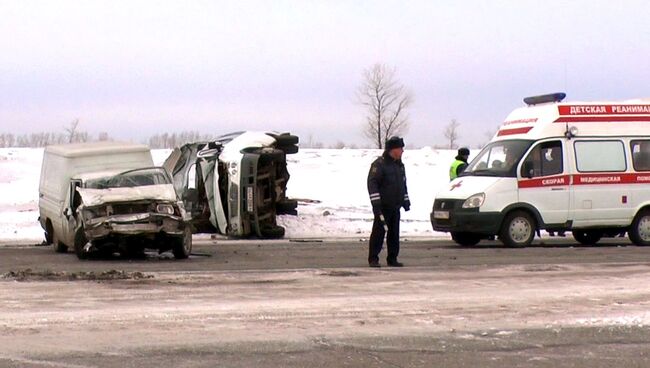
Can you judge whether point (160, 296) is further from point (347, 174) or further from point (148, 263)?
point (347, 174)

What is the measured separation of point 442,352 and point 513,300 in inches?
107

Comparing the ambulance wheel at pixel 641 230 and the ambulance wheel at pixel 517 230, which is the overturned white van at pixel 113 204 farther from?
the ambulance wheel at pixel 641 230

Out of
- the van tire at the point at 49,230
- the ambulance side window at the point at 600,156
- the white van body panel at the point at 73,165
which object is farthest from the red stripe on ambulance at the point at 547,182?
the van tire at the point at 49,230

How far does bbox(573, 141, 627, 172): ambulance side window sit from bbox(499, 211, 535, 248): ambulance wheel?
1.43 meters

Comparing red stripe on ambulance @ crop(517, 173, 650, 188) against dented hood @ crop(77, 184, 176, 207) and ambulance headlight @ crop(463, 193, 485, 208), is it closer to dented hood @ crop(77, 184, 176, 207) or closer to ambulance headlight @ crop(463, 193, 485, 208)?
ambulance headlight @ crop(463, 193, 485, 208)

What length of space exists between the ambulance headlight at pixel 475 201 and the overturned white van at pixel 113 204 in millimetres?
5401

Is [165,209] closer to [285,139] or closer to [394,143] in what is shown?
[394,143]

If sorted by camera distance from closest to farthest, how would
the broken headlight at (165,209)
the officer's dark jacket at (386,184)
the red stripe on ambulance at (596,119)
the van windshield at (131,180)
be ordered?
the officer's dark jacket at (386,184) < the broken headlight at (165,209) < the van windshield at (131,180) < the red stripe on ambulance at (596,119)

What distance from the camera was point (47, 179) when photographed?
1902 cm

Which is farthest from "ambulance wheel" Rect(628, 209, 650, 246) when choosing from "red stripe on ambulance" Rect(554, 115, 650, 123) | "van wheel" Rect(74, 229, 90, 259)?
"van wheel" Rect(74, 229, 90, 259)

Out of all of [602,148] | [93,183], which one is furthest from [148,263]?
[602,148]

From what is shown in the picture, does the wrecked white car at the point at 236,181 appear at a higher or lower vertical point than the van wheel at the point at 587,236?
higher

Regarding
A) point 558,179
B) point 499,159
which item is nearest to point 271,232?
point 499,159

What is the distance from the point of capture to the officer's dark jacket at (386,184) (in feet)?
46.2
